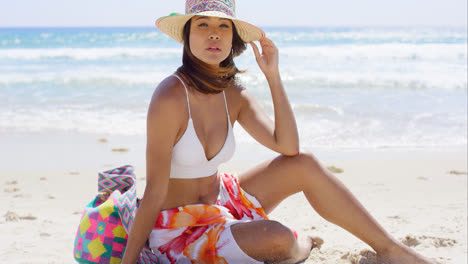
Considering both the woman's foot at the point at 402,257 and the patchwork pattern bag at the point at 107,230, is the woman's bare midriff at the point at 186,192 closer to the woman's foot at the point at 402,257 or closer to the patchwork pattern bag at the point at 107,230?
the patchwork pattern bag at the point at 107,230

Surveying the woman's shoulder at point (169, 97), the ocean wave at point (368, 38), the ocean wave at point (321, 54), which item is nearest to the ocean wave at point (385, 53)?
the ocean wave at point (321, 54)

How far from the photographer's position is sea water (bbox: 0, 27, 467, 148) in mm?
7391

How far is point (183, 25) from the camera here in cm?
269

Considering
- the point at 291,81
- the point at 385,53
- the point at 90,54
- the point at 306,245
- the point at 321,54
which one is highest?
the point at 306,245

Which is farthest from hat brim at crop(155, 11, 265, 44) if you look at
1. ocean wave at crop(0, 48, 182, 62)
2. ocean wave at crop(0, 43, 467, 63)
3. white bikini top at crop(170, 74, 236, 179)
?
ocean wave at crop(0, 48, 182, 62)

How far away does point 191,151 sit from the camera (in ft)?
8.23

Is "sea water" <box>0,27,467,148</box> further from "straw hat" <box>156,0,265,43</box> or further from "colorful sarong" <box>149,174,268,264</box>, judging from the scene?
"colorful sarong" <box>149,174,268,264</box>

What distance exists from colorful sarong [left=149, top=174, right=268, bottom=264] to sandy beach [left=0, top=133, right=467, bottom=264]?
61cm

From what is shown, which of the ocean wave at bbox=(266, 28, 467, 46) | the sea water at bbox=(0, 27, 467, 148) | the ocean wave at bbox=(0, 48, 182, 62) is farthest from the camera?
the ocean wave at bbox=(266, 28, 467, 46)

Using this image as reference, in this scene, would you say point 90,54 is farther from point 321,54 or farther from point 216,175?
point 216,175

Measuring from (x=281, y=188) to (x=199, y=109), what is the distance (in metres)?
0.64

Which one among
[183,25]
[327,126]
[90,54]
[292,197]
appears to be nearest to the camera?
[183,25]

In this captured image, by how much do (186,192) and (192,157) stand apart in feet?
0.67

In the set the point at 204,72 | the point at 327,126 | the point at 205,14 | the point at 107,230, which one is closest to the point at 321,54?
the point at 327,126
